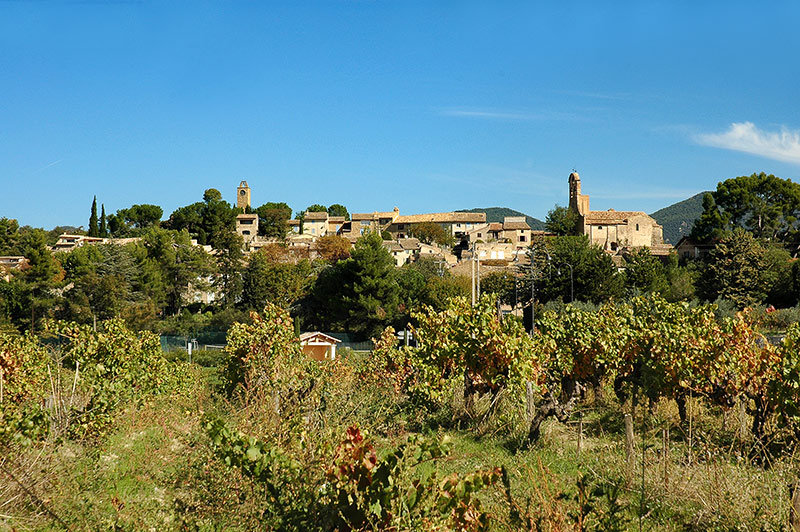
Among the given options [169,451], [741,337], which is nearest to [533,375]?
[741,337]

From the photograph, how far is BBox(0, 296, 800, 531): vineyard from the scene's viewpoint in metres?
4.80

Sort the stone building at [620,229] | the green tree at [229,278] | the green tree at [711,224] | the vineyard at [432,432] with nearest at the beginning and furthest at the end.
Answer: the vineyard at [432,432]
the green tree at [229,278]
the green tree at [711,224]
the stone building at [620,229]

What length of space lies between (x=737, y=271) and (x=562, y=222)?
3599 cm

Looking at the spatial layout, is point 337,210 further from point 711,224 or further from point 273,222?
point 711,224

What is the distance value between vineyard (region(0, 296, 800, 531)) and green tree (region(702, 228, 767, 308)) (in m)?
36.1

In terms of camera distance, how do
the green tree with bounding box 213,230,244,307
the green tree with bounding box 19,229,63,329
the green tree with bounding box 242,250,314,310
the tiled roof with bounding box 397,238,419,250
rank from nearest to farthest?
the green tree with bounding box 19,229,63,329 < the green tree with bounding box 242,250,314,310 < the green tree with bounding box 213,230,244,307 < the tiled roof with bounding box 397,238,419,250

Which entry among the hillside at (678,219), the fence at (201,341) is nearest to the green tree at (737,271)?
the fence at (201,341)

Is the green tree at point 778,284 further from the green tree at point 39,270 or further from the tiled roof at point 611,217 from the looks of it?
the green tree at point 39,270

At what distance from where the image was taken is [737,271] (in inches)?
1877

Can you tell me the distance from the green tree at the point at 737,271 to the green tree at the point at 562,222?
3337cm

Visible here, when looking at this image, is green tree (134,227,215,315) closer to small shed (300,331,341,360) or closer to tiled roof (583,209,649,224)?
small shed (300,331,341,360)

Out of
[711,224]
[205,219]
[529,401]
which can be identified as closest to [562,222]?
[711,224]

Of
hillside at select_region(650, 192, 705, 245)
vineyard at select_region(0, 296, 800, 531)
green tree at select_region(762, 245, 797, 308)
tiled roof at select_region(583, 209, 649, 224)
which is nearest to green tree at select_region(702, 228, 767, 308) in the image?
green tree at select_region(762, 245, 797, 308)

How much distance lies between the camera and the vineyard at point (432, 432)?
Result: 4805 mm
